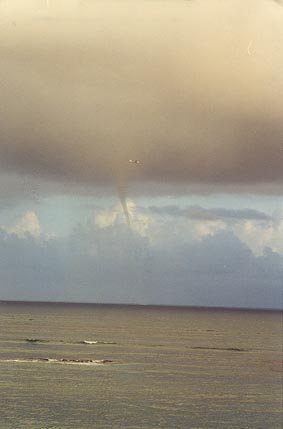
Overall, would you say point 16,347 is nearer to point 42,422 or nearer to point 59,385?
point 59,385

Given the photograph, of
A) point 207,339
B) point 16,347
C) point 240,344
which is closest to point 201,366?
point 16,347

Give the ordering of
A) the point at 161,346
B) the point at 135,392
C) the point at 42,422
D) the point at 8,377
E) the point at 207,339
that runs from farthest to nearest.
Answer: the point at 207,339 → the point at 161,346 → the point at 8,377 → the point at 135,392 → the point at 42,422

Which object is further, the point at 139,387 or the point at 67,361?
the point at 67,361

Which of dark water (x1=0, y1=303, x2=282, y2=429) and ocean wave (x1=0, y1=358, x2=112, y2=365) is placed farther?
ocean wave (x1=0, y1=358, x2=112, y2=365)

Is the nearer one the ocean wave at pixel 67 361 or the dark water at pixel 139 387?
the dark water at pixel 139 387

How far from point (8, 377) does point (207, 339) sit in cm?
5269

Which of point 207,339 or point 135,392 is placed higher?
point 207,339

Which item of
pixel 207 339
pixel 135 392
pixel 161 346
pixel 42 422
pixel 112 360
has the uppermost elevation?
pixel 207 339

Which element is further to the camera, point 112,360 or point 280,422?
point 112,360

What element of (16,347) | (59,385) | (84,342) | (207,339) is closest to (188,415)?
(59,385)

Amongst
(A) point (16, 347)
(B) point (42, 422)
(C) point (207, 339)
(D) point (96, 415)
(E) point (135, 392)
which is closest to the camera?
(B) point (42, 422)

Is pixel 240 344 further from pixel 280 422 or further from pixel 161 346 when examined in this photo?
pixel 280 422

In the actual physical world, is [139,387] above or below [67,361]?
below

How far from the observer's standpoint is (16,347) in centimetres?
7488
